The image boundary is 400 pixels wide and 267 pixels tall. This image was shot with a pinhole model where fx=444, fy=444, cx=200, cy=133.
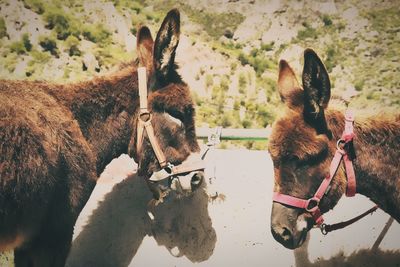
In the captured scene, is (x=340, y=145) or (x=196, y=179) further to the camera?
(x=196, y=179)

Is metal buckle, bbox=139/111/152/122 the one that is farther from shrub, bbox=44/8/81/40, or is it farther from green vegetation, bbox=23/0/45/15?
green vegetation, bbox=23/0/45/15

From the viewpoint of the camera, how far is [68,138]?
10.7 ft

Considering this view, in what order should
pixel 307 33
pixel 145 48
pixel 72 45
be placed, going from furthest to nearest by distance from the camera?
1. pixel 307 33
2. pixel 72 45
3. pixel 145 48

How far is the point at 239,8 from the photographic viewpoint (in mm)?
6723

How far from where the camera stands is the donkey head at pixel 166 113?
3428 mm

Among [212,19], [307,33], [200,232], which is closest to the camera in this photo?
[200,232]

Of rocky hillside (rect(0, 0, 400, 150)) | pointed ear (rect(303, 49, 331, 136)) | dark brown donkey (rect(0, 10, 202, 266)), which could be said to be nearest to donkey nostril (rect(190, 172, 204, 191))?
dark brown donkey (rect(0, 10, 202, 266))

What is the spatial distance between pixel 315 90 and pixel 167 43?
Result: 1.17 metres

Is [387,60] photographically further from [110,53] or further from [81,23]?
[81,23]

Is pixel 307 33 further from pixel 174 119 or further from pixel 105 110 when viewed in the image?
Answer: pixel 105 110

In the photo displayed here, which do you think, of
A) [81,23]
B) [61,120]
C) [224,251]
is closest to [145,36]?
[61,120]

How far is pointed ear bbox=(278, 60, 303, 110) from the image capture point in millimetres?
3324

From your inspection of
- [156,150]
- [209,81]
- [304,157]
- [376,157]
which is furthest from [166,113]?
[209,81]

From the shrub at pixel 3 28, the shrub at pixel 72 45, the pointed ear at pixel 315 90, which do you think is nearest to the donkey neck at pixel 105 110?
the pointed ear at pixel 315 90
